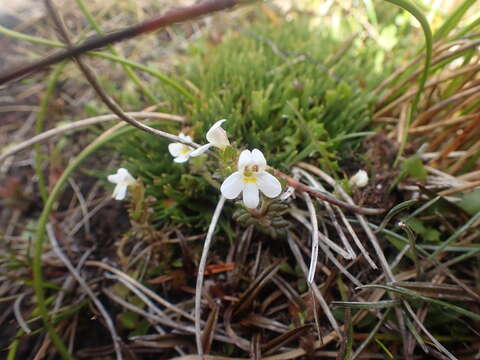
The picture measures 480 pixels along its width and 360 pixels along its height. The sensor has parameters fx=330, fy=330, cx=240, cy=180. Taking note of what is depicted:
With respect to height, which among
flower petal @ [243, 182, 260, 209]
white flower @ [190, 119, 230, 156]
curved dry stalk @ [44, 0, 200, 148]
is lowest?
flower petal @ [243, 182, 260, 209]

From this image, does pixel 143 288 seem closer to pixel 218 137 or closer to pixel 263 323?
pixel 263 323

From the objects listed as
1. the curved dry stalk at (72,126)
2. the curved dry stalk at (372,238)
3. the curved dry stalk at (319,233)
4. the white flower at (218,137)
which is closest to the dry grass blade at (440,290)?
the curved dry stalk at (372,238)

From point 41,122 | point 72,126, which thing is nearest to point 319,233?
point 72,126

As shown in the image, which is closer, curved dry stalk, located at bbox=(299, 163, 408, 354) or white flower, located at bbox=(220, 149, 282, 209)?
white flower, located at bbox=(220, 149, 282, 209)

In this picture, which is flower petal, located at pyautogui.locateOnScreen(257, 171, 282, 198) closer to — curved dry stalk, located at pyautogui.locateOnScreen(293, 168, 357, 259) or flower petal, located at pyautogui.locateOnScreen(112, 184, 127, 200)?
curved dry stalk, located at pyautogui.locateOnScreen(293, 168, 357, 259)

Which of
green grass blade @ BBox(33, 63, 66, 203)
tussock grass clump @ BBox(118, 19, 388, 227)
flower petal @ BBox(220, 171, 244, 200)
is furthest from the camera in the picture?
green grass blade @ BBox(33, 63, 66, 203)

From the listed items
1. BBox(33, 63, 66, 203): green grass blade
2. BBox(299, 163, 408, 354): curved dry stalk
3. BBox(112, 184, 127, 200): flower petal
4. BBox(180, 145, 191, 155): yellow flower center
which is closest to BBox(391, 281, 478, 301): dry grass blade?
BBox(299, 163, 408, 354): curved dry stalk

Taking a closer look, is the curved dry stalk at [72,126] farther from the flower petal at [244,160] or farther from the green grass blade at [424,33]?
the green grass blade at [424,33]
